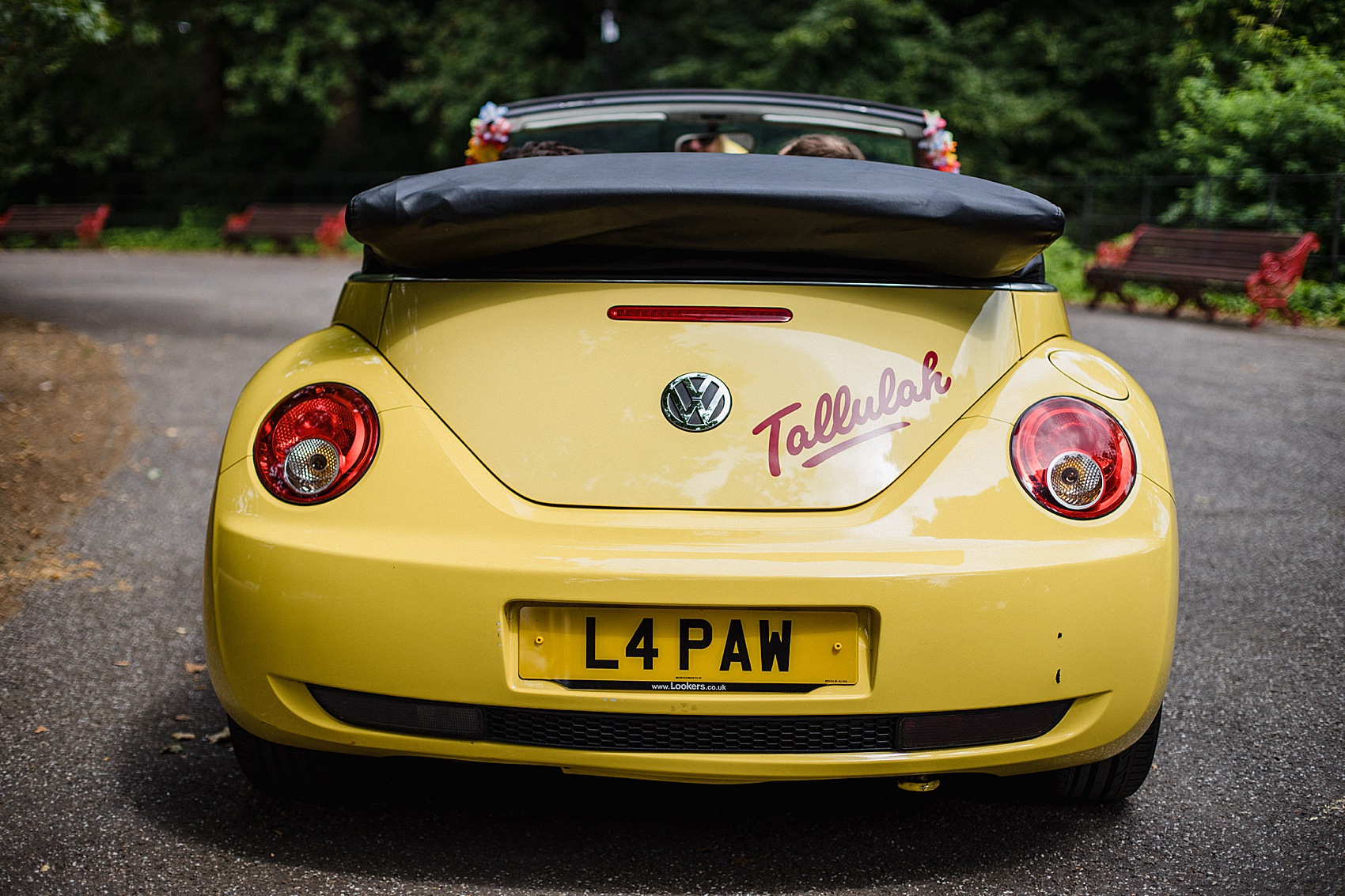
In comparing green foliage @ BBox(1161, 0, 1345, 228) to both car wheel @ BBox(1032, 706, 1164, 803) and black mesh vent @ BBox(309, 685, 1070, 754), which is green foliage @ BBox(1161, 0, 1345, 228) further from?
black mesh vent @ BBox(309, 685, 1070, 754)

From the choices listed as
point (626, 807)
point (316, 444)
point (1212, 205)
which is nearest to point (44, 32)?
point (316, 444)

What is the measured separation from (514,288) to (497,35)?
23.3 metres

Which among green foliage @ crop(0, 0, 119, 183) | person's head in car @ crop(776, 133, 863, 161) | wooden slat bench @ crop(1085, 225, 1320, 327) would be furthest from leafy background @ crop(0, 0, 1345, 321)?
person's head in car @ crop(776, 133, 863, 161)

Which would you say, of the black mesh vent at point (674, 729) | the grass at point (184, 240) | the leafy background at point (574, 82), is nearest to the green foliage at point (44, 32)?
the leafy background at point (574, 82)

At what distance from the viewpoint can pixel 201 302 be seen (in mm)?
12867

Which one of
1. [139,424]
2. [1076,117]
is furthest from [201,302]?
[1076,117]

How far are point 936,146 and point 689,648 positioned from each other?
9.05 ft

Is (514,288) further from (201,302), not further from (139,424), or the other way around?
(201,302)

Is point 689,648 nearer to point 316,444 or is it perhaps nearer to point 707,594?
point 707,594

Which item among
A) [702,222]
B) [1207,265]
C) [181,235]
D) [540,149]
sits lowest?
[181,235]

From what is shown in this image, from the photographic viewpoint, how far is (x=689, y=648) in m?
1.99

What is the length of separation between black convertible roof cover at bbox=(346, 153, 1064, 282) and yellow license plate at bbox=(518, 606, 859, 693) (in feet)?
2.23

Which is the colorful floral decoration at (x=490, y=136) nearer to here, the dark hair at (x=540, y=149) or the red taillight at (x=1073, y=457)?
the dark hair at (x=540, y=149)

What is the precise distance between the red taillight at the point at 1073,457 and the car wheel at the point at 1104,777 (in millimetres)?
543
